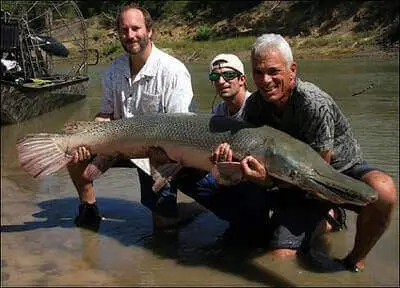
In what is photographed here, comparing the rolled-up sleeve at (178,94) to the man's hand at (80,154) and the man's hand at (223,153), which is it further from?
the man's hand at (223,153)

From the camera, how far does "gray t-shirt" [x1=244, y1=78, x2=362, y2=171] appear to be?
414 centimetres

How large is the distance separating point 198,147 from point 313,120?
82 centimetres

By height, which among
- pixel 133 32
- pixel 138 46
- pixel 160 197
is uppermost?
pixel 133 32

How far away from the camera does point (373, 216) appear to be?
4.16 metres

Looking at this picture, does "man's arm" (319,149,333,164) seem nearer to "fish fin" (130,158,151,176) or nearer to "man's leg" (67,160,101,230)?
"fish fin" (130,158,151,176)

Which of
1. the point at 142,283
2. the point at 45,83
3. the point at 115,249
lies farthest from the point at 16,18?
the point at 142,283

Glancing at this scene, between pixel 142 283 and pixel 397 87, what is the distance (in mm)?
10462

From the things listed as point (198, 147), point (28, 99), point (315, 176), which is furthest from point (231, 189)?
point (28, 99)

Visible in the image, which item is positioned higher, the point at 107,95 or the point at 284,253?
the point at 107,95

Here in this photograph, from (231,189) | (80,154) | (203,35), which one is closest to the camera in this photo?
(231,189)

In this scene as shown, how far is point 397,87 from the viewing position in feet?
44.6

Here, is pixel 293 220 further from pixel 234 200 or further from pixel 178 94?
pixel 178 94

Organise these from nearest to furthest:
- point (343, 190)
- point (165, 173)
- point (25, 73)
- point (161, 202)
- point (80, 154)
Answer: point (343, 190) < point (165, 173) < point (80, 154) < point (161, 202) < point (25, 73)

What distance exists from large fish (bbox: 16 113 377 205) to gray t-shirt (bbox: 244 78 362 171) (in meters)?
0.15
